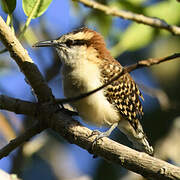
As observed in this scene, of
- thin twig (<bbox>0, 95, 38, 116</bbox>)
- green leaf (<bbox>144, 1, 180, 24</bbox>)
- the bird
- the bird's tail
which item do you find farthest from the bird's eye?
thin twig (<bbox>0, 95, 38, 116</bbox>)

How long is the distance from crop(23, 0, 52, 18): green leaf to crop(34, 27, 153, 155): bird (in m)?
0.72

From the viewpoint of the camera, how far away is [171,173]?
2.06 m

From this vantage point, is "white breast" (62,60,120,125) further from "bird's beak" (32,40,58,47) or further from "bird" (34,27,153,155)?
"bird's beak" (32,40,58,47)

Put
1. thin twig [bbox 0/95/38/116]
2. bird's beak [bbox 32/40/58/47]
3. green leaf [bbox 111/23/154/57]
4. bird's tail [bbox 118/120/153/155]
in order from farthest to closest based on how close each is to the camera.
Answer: bird's tail [bbox 118/120/153/155], green leaf [bbox 111/23/154/57], bird's beak [bbox 32/40/58/47], thin twig [bbox 0/95/38/116]

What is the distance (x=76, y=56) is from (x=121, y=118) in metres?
0.62

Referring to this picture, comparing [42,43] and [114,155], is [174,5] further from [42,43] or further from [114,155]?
[114,155]

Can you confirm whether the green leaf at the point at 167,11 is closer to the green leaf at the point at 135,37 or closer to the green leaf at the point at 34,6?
the green leaf at the point at 135,37

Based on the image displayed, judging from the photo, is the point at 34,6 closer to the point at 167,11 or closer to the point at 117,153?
the point at 117,153

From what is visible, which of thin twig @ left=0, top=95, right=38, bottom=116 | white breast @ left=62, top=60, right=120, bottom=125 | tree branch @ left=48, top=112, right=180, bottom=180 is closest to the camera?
tree branch @ left=48, top=112, right=180, bottom=180

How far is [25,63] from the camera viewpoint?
229 centimetres

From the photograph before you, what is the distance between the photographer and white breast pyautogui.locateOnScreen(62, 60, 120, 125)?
9.86ft

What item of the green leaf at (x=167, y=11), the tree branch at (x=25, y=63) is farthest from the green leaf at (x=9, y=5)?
the green leaf at (x=167, y=11)

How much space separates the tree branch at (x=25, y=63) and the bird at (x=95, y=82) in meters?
0.59

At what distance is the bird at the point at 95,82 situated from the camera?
10.00 feet
